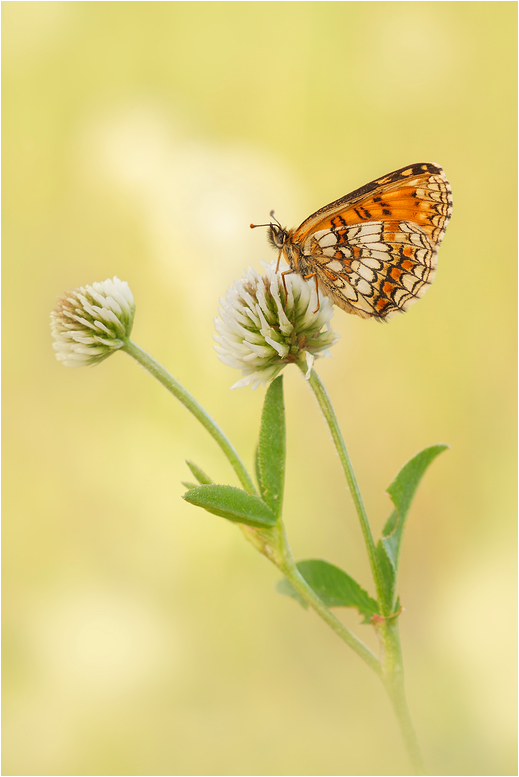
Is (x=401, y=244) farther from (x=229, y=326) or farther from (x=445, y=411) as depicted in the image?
(x=445, y=411)

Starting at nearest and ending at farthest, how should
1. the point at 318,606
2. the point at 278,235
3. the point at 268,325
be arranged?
the point at 318,606, the point at 268,325, the point at 278,235

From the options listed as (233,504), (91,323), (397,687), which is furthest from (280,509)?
(91,323)

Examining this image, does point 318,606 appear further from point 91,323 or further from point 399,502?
point 91,323

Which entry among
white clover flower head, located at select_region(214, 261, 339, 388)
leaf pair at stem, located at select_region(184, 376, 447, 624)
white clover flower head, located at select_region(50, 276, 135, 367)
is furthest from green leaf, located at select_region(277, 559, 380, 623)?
white clover flower head, located at select_region(50, 276, 135, 367)

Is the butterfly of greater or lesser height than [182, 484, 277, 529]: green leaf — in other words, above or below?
above

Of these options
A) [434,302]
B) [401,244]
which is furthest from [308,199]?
[401,244]

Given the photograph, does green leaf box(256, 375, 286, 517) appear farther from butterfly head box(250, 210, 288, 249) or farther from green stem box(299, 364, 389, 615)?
butterfly head box(250, 210, 288, 249)
